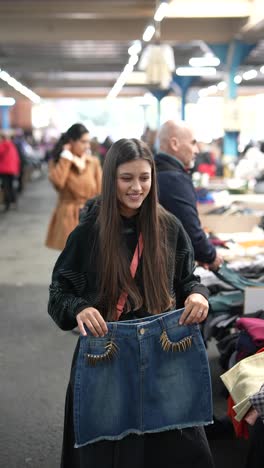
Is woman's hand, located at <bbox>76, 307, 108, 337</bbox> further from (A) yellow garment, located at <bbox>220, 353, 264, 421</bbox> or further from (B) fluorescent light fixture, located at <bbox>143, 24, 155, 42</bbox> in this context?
(B) fluorescent light fixture, located at <bbox>143, 24, 155, 42</bbox>

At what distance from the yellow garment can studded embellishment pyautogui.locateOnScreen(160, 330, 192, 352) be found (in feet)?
1.27

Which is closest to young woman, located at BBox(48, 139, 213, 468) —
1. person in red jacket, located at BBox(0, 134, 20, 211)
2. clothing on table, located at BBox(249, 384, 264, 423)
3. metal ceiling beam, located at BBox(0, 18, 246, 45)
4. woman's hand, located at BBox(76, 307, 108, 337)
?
woman's hand, located at BBox(76, 307, 108, 337)

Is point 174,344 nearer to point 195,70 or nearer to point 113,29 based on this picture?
point 113,29

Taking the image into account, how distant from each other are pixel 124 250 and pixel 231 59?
10735mm

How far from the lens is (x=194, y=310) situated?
2.09m

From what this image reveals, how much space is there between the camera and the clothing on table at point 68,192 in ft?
→ 16.7

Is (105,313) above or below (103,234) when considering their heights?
below

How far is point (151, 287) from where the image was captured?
2.14 m

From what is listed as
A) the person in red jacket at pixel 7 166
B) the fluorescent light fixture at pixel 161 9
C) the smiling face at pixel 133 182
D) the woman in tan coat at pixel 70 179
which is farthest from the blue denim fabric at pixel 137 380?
the person in red jacket at pixel 7 166

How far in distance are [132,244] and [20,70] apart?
1794 cm

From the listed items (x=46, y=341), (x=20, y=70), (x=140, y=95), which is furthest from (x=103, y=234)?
(x=140, y=95)

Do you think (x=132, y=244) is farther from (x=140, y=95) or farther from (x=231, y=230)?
(x=140, y=95)

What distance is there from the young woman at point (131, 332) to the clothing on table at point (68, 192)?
2.91m

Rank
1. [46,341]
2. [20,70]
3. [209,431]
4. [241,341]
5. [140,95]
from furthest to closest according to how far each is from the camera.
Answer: [140,95], [20,70], [46,341], [209,431], [241,341]
